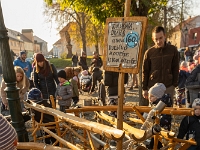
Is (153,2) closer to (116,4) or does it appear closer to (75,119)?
(116,4)

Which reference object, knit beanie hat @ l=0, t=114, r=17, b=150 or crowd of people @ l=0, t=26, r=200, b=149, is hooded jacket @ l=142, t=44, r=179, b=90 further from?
knit beanie hat @ l=0, t=114, r=17, b=150

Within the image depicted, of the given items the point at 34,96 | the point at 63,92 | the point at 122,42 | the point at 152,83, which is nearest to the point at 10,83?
the point at 34,96

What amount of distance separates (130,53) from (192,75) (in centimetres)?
306

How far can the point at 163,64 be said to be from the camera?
→ 147 inches

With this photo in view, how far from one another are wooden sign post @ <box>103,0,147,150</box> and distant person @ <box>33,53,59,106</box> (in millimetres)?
2784

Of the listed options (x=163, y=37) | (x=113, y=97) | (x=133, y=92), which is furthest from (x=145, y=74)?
(x=133, y=92)

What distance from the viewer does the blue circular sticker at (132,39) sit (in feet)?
6.12

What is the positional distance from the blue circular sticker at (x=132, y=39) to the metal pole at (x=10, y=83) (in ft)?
5.10

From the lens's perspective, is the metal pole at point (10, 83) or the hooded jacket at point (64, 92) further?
the hooded jacket at point (64, 92)

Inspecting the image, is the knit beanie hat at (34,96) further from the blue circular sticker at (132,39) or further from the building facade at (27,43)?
the building facade at (27,43)

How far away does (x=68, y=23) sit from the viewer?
27.0 m

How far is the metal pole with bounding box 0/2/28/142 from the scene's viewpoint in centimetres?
275

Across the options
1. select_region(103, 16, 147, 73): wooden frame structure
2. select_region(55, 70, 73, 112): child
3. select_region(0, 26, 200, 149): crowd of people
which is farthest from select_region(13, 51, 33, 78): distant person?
select_region(103, 16, 147, 73): wooden frame structure

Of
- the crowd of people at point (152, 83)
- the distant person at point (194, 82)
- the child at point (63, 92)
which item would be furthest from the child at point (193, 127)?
the child at point (63, 92)
